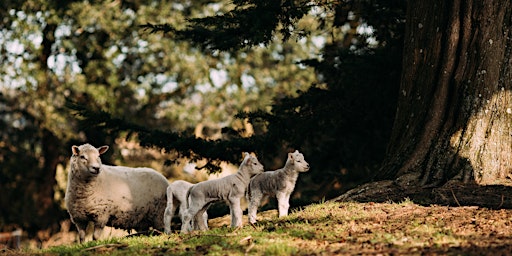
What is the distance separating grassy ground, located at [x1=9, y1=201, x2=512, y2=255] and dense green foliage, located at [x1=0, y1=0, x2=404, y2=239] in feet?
11.7

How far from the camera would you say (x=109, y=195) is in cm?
1023

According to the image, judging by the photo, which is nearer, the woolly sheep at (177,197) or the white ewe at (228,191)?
the white ewe at (228,191)

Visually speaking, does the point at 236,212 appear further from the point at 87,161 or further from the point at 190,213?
the point at 87,161

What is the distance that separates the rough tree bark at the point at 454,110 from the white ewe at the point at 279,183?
138 cm

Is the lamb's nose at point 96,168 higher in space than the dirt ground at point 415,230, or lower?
higher

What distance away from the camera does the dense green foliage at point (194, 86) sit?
44.9 ft

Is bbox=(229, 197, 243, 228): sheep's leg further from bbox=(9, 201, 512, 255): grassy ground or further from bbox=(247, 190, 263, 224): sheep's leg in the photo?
bbox=(247, 190, 263, 224): sheep's leg

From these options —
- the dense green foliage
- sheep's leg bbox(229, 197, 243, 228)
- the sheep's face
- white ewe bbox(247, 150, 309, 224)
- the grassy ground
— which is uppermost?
the dense green foliage

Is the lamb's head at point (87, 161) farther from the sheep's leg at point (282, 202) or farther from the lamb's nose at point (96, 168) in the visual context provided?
the sheep's leg at point (282, 202)

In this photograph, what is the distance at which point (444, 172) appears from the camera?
33.3 feet

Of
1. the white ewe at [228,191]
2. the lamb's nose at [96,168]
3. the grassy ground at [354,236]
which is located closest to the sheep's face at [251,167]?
the white ewe at [228,191]

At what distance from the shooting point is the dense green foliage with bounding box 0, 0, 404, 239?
13.7 m

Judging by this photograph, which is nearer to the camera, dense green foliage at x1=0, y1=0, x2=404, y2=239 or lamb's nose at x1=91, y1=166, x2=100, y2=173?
lamb's nose at x1=91, y1=166, x2=100, y2=173

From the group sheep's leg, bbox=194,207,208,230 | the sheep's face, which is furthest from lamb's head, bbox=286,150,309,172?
sheep's leg, bbox=194,207,208,230
